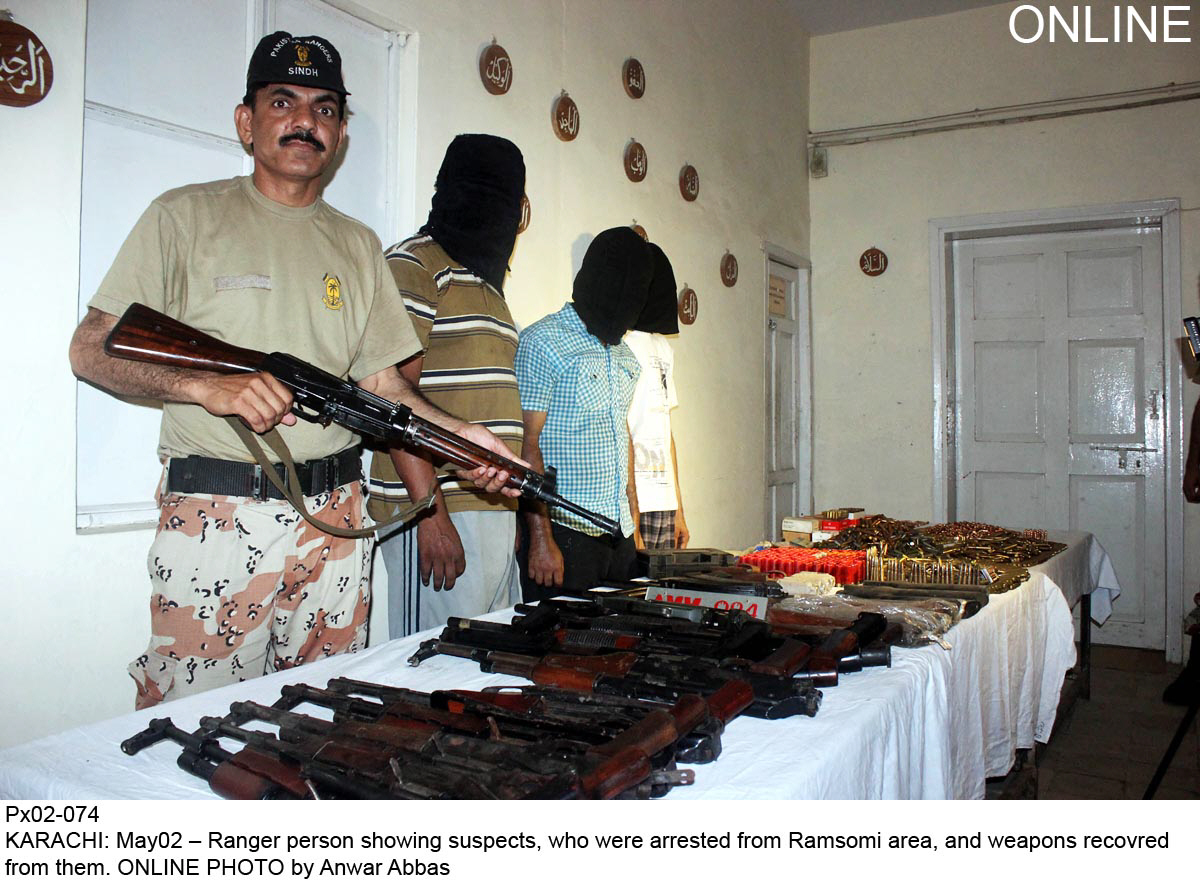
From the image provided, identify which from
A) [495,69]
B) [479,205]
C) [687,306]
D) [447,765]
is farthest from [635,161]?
[447,765]

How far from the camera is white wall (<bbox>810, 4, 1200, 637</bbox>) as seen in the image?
5.08 m

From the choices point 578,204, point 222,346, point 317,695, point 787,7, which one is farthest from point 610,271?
point 787,7

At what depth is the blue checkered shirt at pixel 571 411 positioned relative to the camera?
9.02ft

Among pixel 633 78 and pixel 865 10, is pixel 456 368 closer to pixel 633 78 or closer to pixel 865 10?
pixel 633 78

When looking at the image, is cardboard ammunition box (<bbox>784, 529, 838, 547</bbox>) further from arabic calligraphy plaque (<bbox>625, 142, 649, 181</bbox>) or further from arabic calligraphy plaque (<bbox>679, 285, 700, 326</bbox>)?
arabic calligraphy plaque (<bbox>625, 142, 649, 181</bbox>)

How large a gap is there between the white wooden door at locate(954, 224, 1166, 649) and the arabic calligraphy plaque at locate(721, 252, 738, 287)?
172cm

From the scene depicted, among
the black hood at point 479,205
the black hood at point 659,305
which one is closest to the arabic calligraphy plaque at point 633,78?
the black hood at point 659,305

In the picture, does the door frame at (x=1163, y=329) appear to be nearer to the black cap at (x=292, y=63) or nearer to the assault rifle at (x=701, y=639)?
the assault rifle at (x=701, y=639)

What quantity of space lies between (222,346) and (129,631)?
890mm

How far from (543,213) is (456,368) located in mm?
1210

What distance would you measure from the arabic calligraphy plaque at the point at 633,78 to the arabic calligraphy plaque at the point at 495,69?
884 millimetres

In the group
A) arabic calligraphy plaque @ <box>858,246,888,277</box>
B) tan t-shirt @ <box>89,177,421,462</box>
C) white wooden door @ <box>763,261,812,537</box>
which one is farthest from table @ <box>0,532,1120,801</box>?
arabic calligraphy plaque @ <box>858,246,888,277</box>
